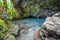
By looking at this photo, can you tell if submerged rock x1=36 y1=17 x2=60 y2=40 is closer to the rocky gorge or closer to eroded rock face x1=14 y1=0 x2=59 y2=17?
the rocky gorge

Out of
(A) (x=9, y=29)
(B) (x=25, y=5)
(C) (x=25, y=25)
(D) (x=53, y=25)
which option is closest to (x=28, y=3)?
(B) (x=25, y=5)

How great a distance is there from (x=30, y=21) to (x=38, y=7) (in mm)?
2738

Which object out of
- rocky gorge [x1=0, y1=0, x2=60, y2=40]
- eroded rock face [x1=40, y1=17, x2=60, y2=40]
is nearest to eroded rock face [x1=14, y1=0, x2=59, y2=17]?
rocky gorge [x1=0, y1=0, x2=60, y2=40]

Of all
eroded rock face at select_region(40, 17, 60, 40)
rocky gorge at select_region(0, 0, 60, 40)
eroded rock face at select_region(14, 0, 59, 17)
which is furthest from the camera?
eroded rock face at select_region(14, 0, 59, 17)

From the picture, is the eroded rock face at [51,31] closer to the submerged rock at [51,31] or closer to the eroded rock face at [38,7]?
the submerged rock at [51,31]

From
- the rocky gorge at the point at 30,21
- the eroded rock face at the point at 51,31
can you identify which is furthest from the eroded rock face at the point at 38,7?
the eroded rock face at the point at 51,31

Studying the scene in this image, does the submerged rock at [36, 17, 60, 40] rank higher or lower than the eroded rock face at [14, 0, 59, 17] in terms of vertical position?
higher

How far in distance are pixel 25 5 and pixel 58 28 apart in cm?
770

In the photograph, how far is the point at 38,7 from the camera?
14.2 m

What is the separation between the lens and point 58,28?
706 cm

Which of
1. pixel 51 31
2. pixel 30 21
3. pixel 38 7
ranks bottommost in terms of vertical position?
pixel 30 21

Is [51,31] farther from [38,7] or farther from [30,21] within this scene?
[38,7]

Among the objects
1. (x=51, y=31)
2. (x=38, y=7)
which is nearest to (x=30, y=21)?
(x=38, y=7)

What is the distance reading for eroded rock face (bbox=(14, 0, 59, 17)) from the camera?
46.0 ft
